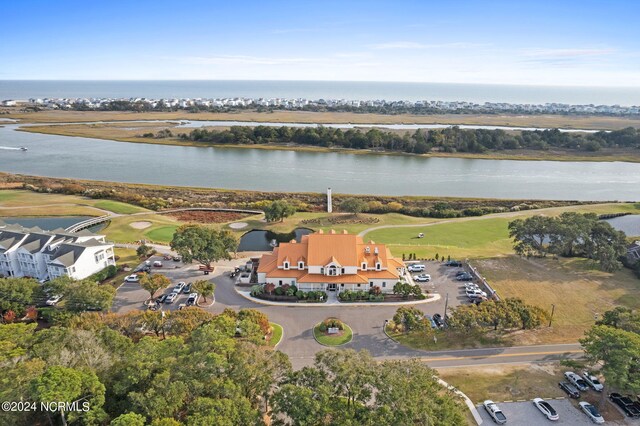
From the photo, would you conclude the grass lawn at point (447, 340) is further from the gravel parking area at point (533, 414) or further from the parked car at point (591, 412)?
the parked car at point (591, 412)

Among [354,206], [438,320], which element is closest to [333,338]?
[438,320]

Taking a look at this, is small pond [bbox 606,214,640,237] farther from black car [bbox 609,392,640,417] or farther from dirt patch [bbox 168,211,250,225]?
dirt patch [bbox 168,211,250,225]

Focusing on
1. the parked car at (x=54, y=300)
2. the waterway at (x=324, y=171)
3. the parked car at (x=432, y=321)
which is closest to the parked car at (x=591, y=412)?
the parked car at (x=432, y=321)

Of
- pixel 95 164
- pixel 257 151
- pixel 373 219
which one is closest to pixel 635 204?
pixel 373 219

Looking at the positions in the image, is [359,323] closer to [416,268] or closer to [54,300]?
[416,268]

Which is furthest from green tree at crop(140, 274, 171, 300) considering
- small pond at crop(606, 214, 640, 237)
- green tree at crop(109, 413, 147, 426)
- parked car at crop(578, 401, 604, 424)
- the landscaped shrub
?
small pond at crop(606, 214, 640, 237)

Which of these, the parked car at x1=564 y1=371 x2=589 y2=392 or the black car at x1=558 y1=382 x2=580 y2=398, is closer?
the black car at x1=558 y1=382 x2=580 y2=398

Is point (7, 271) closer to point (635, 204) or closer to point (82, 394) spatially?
point (82, 394)
